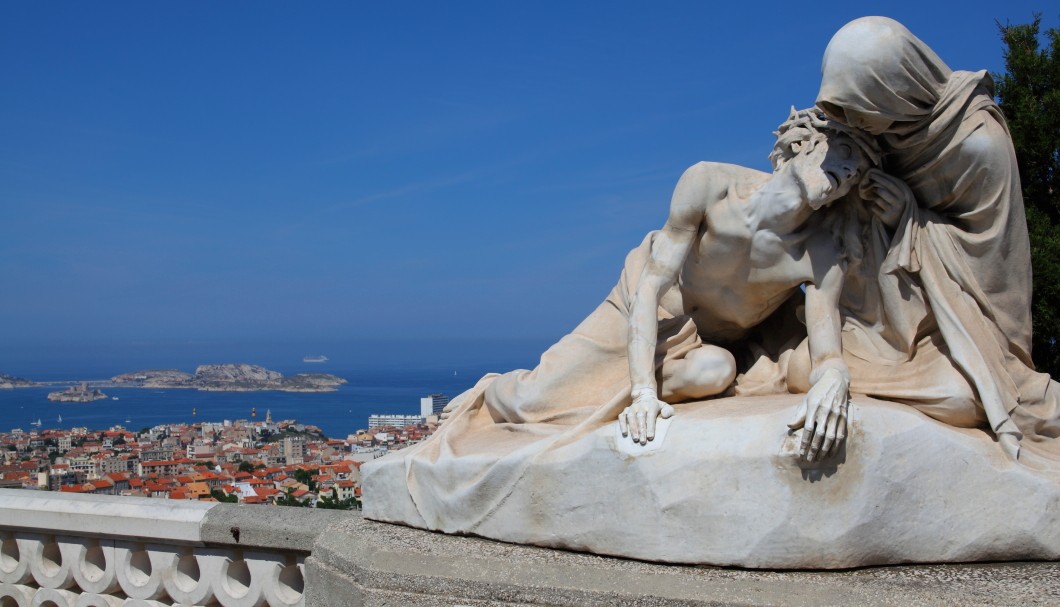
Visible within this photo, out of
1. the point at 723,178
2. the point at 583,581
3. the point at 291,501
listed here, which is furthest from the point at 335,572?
the point at 291,501

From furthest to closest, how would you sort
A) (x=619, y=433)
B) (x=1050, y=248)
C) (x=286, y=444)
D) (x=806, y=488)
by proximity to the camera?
(x=286, y=444)
(x=1050, y=248)
(x=619, y=433)
(x=806, y=488)

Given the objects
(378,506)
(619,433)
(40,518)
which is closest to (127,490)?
(40,518)

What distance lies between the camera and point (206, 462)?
11.1m

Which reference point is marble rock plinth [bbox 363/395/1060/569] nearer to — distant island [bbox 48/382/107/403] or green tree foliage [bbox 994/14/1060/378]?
green tree foliage [bbox 994/14/1060/378]

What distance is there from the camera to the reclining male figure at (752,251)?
3.72 meters

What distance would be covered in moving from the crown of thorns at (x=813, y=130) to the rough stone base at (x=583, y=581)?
1.62 m

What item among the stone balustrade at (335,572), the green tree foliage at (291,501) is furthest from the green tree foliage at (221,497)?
the stone balustrade at (335,572)

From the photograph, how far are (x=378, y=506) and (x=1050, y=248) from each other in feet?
15.3

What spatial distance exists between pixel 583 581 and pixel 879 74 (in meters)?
2.19

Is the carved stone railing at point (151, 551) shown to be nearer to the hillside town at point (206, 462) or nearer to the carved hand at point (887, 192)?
the hillside town at point (206, 462)

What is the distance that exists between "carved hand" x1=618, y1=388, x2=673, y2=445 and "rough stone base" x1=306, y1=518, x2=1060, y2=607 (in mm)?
A: 491

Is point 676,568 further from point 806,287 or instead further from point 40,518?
point 40,518

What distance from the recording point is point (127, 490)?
7918 millimetres

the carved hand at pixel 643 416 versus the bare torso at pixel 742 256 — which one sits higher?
A: the bare torso at pixel 742 256
